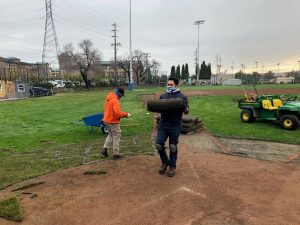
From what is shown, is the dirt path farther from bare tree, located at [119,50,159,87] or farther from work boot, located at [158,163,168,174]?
bare tree, located at [119,50,159,87]

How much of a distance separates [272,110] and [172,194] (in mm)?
8168

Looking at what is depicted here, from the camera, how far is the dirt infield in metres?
4.70

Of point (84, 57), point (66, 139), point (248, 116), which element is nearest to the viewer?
point (66, 139)

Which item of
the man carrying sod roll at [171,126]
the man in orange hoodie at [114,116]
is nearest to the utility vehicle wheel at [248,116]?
the man in orange hoodie at [114,116]

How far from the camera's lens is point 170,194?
5.50 metres

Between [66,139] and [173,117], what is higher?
[173,117]

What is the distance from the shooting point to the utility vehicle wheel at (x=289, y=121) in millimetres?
11391

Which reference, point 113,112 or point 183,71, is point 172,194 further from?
point 183,71

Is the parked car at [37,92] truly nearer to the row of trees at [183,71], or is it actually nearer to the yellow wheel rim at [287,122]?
the yellow wheel rim at [287,122]

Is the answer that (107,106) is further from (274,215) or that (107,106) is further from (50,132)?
(50,132)

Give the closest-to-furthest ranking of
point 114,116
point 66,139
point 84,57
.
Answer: point 114,116
point 66,139
point 84,57

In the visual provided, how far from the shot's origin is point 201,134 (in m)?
11.1

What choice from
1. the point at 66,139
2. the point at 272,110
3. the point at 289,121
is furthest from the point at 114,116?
the point at 272,110

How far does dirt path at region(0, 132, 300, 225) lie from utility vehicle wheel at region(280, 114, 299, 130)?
4381 mm
